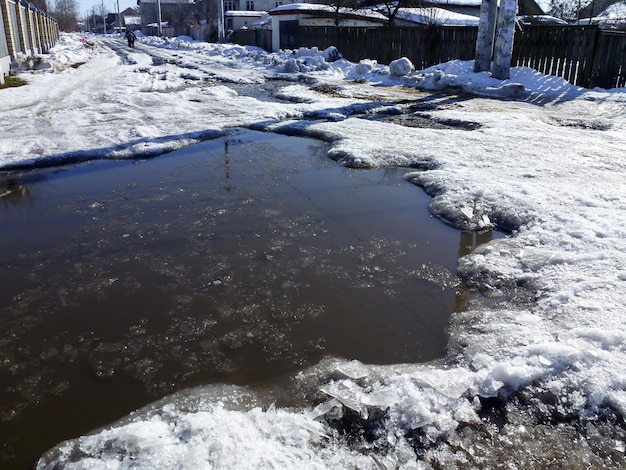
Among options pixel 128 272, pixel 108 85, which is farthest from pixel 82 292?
pixel 108 85

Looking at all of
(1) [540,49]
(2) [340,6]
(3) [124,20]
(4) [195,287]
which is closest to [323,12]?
(2) [340,6]

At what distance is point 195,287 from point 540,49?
1445 centimetres

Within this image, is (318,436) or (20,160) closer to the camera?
(318,436)

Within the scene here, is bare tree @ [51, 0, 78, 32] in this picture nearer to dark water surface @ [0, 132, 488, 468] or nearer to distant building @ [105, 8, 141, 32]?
distant building @ [105, 8, 141, 32]

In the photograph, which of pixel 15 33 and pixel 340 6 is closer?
pixel 15 33

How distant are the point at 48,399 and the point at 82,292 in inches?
42.7

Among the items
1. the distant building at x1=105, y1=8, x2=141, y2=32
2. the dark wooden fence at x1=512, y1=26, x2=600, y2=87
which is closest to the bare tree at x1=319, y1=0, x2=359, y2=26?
the dark wooden fence at x1=512, y1=26, x2=600, y2=87

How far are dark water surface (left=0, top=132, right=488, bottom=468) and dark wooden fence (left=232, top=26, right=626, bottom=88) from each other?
10.4 m

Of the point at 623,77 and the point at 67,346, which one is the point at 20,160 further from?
the point at 623,77

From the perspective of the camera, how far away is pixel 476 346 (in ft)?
9.12

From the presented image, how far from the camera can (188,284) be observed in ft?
11.5

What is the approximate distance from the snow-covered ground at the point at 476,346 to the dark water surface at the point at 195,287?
0.68ft

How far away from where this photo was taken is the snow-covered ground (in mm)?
2088

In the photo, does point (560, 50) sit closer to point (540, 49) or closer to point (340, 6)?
point (540, 49)
